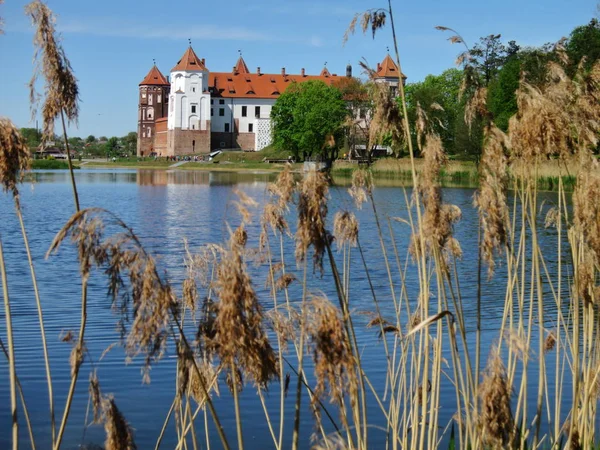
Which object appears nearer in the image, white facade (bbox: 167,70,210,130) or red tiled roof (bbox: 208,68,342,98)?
white facade (bbox: 167,70,210,130)

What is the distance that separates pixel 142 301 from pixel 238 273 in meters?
0.25

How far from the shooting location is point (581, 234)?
3.32m

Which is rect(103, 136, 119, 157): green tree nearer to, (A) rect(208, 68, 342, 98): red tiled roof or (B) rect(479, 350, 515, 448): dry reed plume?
(A) rect(208, 68, 342, 98): red tiled roof

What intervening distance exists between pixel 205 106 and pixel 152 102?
1370cm

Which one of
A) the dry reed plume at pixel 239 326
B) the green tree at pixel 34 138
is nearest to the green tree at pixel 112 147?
the green tree at pixel 34 138

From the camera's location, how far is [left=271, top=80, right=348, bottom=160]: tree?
80.8 metres

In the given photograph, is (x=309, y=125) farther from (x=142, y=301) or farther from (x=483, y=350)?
(x=142, y=301)

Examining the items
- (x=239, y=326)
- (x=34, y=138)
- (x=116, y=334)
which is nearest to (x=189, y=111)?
(x=116, y=334)

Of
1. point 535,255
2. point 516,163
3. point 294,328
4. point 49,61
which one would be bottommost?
point 294,328

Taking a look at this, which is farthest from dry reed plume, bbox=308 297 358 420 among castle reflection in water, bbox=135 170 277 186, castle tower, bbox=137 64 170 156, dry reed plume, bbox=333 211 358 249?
castle tower, bbox=137 64 170 156

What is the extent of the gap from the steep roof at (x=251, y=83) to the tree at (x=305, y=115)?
23217mm

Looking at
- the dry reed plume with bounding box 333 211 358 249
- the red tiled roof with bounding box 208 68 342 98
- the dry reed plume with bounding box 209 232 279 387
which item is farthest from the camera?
the red tiled roof with bounding box 208 68 342 98

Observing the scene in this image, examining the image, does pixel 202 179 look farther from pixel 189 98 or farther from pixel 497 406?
pixel 497 406

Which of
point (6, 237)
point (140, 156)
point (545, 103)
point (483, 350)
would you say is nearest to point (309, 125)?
point (140, 156)
